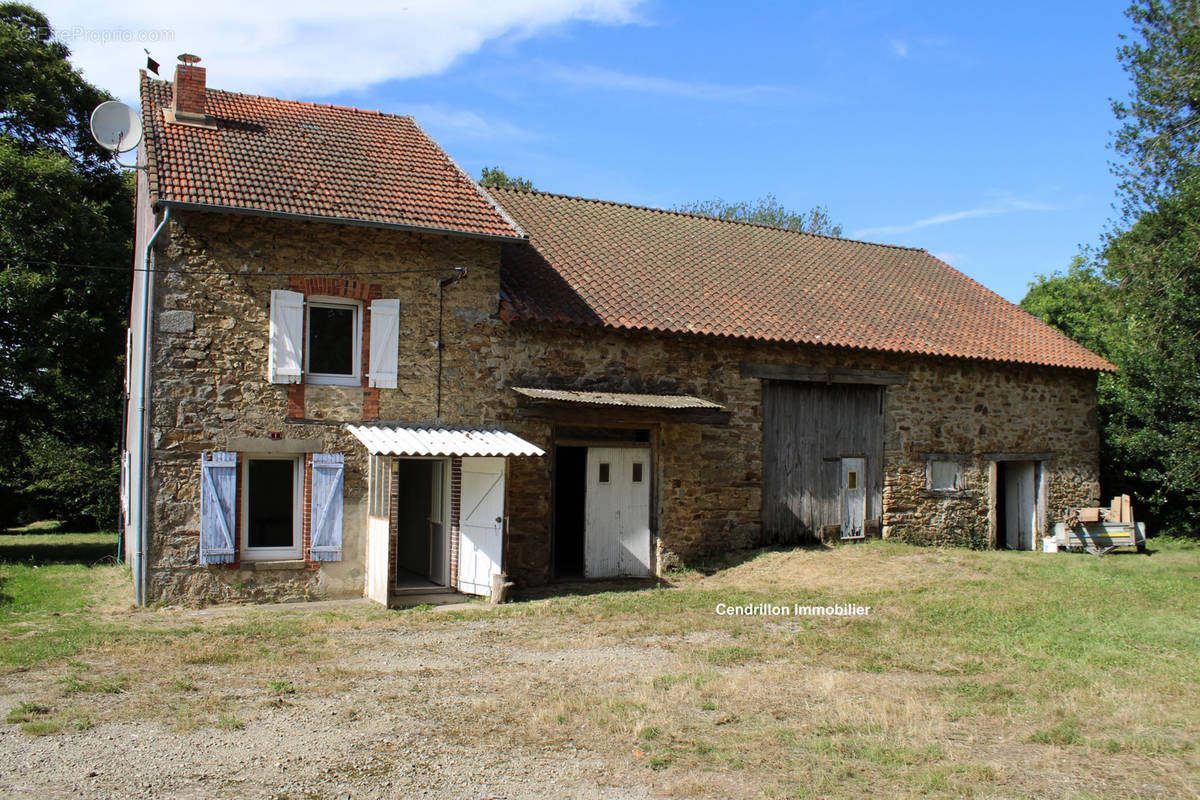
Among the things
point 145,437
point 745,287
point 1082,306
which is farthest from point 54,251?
point 1082,306

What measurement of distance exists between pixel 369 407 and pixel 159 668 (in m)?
4.59

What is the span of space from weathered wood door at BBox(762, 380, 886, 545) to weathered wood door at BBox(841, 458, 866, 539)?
0.04 m

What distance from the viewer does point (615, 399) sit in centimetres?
1263

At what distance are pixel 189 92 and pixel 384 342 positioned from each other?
4.63 metres

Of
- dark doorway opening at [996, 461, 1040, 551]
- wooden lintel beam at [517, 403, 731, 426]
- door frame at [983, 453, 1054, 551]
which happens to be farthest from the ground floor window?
dark doorway opening at [996, 461, 1040, 551]

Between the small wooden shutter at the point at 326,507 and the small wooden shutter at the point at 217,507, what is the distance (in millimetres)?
964

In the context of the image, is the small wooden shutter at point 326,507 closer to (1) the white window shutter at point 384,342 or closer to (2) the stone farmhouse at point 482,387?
(2) the stone farmhouse at point 482,387

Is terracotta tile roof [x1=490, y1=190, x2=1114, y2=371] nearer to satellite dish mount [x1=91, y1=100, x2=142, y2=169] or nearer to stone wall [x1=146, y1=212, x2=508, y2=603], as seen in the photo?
stone wall [x1=146, y1=212, x2=508, y2=603]

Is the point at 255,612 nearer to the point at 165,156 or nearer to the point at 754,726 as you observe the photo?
the point at 165,156

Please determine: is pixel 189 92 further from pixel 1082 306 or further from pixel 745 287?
pixel 1082 306

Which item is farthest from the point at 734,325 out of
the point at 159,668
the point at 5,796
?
the point at 5,796

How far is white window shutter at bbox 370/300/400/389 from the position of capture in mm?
11820

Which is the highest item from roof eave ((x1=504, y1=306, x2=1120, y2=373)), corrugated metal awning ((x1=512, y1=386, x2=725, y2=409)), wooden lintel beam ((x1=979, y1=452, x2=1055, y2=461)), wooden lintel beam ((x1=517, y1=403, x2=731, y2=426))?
roof eave ((x1=504, y1=306, x2=1120, y2=373))

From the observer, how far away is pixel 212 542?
430 inches
